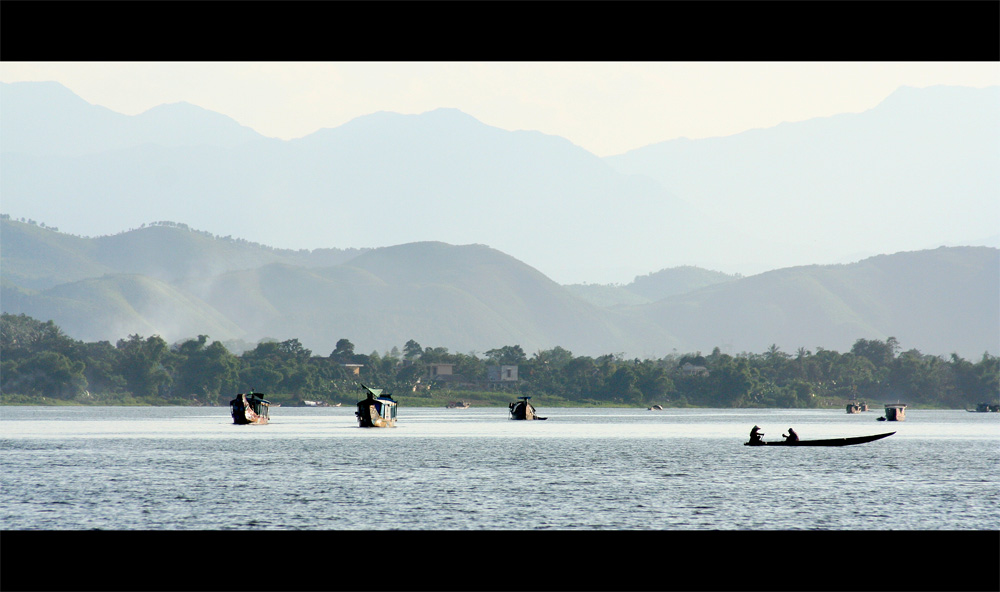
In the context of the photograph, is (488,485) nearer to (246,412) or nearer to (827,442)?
(827,442)

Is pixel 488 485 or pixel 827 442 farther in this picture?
pixel 827 442

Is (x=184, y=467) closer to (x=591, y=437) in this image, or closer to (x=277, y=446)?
(x=277, y=446)

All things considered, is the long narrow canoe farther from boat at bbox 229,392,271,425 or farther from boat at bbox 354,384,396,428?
boat at bbox 229,392,271,425

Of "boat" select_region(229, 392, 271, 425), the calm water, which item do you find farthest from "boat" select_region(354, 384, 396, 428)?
the calm water

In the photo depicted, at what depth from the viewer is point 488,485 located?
55.3 metres

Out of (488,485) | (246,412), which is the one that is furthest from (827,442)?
(246,412)

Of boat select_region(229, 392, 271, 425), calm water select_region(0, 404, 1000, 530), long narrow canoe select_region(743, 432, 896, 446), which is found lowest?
calm water select_region(0, 404, 1000, 530)

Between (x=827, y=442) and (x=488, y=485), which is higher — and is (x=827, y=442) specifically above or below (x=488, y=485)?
above

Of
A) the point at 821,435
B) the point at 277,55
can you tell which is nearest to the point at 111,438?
the point at 821,435

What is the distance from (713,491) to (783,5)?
46.2 meters

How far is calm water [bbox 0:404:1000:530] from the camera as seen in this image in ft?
Result: 135

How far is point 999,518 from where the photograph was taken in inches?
1706

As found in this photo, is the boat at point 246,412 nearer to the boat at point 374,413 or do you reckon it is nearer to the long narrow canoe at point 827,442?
the boat at point 374,413

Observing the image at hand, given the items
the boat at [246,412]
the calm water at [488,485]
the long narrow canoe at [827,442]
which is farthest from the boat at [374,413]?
the long narrow canoe at [827,442]
